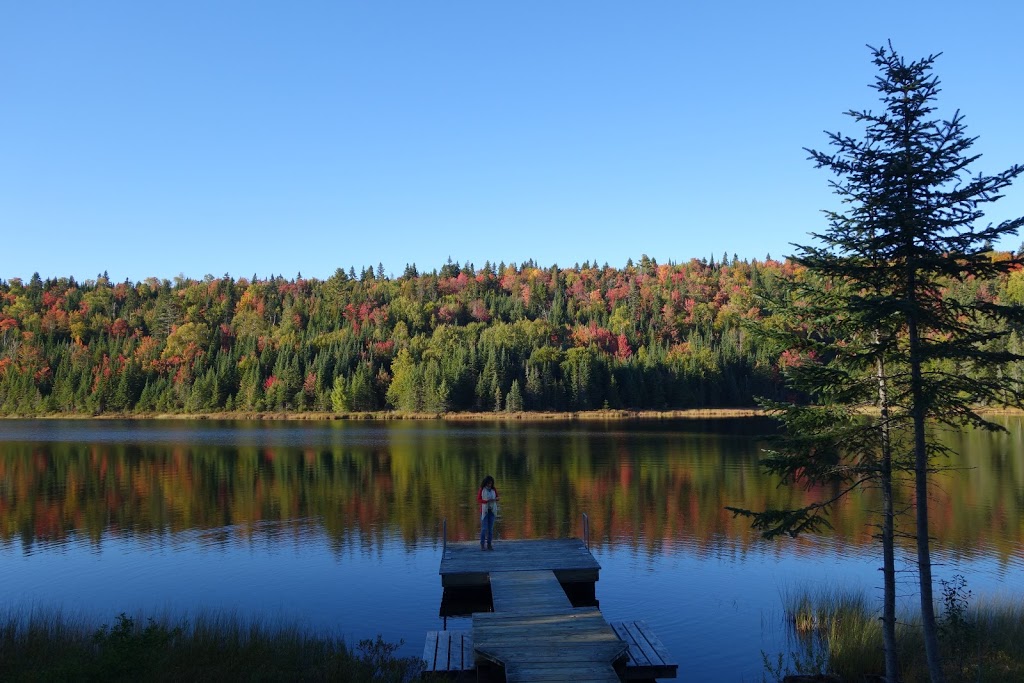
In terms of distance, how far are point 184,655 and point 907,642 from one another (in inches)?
622

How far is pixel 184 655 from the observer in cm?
1555

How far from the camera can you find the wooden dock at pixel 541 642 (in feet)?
48.2

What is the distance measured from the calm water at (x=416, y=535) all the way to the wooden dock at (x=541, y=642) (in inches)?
72.0

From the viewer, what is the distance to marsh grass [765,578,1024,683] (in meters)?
16.0

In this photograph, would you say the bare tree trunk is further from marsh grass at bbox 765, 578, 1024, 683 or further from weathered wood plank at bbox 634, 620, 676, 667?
weathered wood plank at bbox 634, 620, 676, 667

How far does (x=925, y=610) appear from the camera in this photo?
A: 13633 millimetres

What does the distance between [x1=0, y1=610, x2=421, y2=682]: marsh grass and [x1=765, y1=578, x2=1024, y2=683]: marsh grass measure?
29.7 ft

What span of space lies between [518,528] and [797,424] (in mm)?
21235

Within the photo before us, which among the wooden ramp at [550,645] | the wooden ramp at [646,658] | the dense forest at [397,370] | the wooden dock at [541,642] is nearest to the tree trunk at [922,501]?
the wooden ramp at [646,658]

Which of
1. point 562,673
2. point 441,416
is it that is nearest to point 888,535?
point 562,673

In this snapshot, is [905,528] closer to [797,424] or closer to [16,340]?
[797,424]

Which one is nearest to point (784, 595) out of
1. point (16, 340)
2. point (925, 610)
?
point (925, 610)

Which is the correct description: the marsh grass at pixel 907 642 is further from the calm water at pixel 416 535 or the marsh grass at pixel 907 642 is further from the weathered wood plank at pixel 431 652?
the weathered wood plank at pixel 431 652

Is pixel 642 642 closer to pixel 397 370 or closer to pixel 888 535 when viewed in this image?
pixel 888 535
